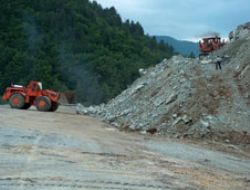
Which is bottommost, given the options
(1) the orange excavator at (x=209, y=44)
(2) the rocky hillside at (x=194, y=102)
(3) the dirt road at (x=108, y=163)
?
(3) the dirt road at (x=108, y=163)

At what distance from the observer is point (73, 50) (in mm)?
87250

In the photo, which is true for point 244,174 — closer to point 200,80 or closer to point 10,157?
point 10,157

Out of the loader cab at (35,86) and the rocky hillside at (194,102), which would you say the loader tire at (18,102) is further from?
the rocky hillside at (194,102)

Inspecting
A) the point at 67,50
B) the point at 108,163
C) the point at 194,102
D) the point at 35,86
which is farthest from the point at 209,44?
the point at 67,50

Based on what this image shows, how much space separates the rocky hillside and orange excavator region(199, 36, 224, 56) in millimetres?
11074

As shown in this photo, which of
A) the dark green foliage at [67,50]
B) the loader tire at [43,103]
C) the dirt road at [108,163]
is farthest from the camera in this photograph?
the dark green foliage at [67,50]

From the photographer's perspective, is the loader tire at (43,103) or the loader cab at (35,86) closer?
the loader tire at (43,103)

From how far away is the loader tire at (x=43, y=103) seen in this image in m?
34.0

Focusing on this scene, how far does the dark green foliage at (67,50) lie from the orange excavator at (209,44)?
2587 cm

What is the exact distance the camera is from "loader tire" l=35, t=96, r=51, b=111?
34.0 m

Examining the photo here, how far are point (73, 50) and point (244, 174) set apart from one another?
243ft

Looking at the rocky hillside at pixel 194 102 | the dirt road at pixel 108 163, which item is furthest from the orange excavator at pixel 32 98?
the dirt road at pixel 108 163

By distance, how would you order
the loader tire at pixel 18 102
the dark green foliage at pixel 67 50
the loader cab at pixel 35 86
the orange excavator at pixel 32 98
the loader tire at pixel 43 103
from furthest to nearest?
1. the dark green foliage at pixel 67 50
2. the loader cab at pixel 35 86
3. the loader tire at pixel 18 102
4. the orange excavator at pixel 32 98
5. the loader tire at pixel 43 103

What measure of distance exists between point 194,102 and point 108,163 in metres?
11.6
